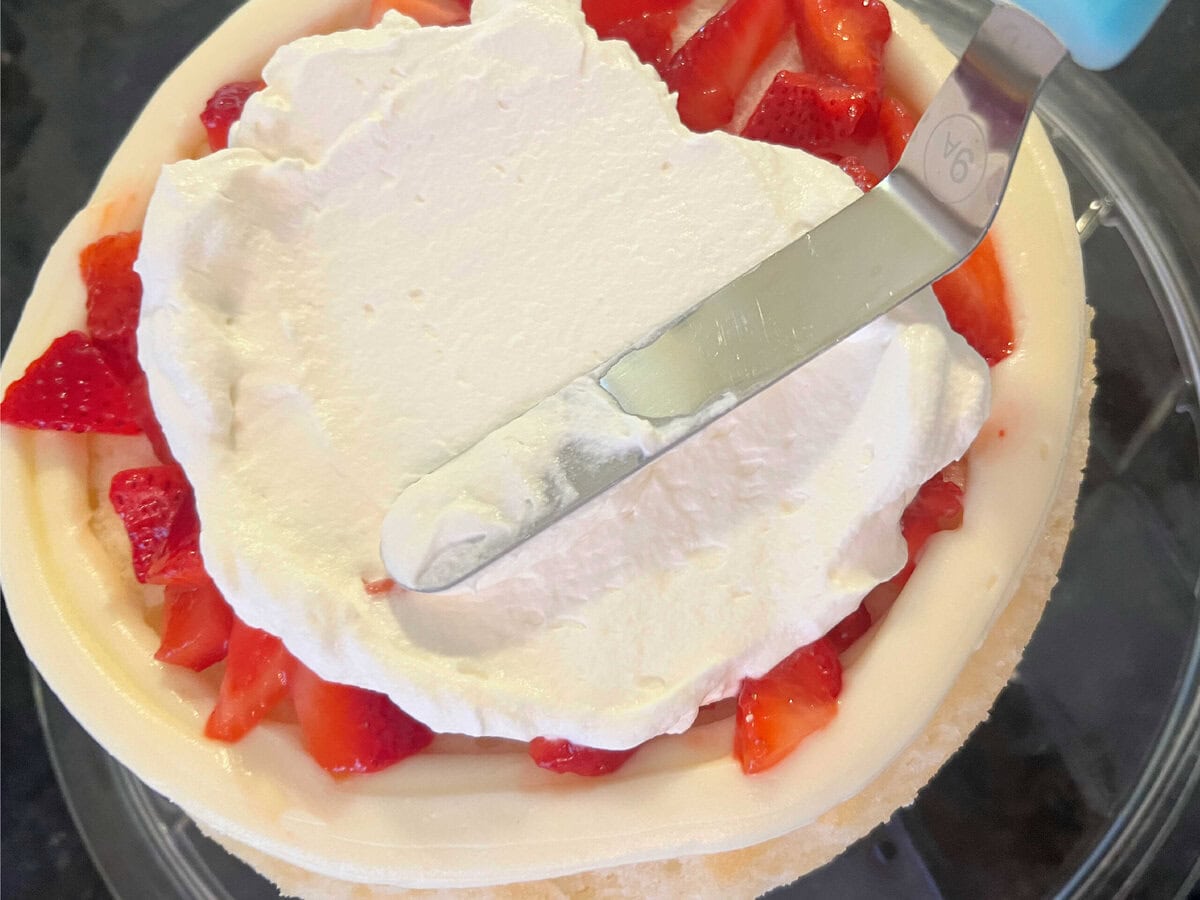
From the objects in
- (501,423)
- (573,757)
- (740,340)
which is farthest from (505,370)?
(573,757)

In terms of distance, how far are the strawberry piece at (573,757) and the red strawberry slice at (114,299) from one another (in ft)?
2.69

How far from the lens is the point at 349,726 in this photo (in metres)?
1.26

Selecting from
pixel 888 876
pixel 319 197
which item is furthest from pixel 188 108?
pixel 888 876

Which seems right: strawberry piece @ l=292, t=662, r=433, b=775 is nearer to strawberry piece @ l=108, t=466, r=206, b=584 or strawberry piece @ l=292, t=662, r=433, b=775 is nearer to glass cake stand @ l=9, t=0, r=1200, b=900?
strawberry piece @ l=108, t=466, r=206, b=584

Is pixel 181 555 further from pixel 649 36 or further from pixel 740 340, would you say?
pixel 649 36

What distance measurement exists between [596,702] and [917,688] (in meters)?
0.42

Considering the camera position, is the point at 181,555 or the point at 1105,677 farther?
the point at 1105,677

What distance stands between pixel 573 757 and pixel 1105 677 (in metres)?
1.11

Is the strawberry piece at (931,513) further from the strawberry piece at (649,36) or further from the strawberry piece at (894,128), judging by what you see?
the strawberry piece at (649,36)

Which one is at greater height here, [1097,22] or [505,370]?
[1097,22]

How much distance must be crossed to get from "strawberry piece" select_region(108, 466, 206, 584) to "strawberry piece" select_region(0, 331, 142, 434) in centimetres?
11

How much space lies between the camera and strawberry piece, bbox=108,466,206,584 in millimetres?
1312

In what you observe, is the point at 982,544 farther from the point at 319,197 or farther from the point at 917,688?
the point at 319,197

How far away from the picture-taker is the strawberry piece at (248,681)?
1281 millimetres
